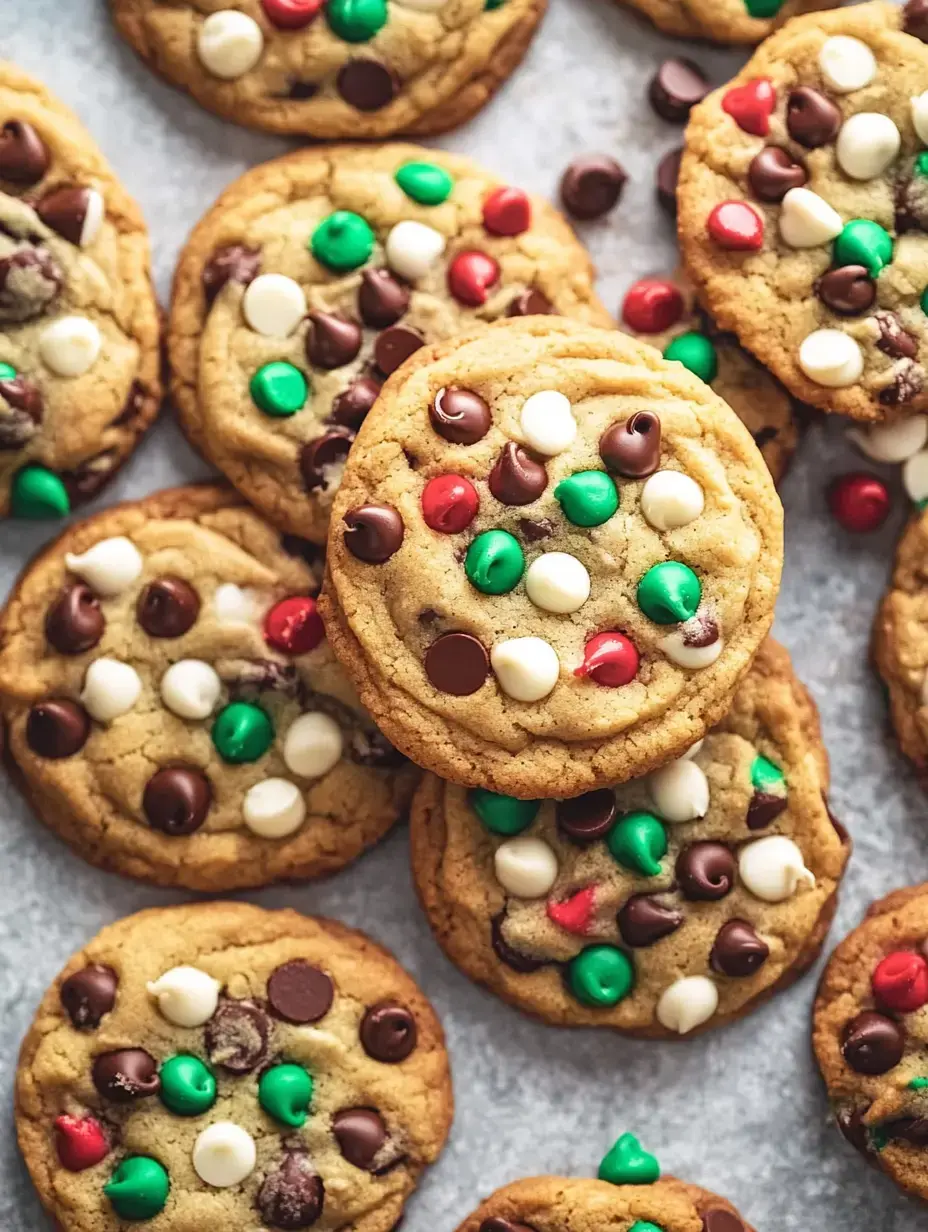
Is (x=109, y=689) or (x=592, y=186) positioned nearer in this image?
(x=109, y=689)

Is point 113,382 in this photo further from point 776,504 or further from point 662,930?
point 662,930

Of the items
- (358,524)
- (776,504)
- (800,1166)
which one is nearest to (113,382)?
(358,524)

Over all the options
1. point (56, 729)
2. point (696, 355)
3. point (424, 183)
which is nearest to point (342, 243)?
point (424, 183)

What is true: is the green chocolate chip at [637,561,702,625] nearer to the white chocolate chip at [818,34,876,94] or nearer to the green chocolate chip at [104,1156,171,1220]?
the white chocolate chip at [818,34,876,94]

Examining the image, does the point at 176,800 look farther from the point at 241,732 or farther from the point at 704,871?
the point at 704,871

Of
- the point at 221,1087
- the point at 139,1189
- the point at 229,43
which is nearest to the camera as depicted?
the point at 139,1189

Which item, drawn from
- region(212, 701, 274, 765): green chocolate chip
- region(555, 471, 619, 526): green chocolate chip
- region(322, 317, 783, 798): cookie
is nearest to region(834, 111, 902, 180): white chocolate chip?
region(322, 317, 783, 798): cookie
